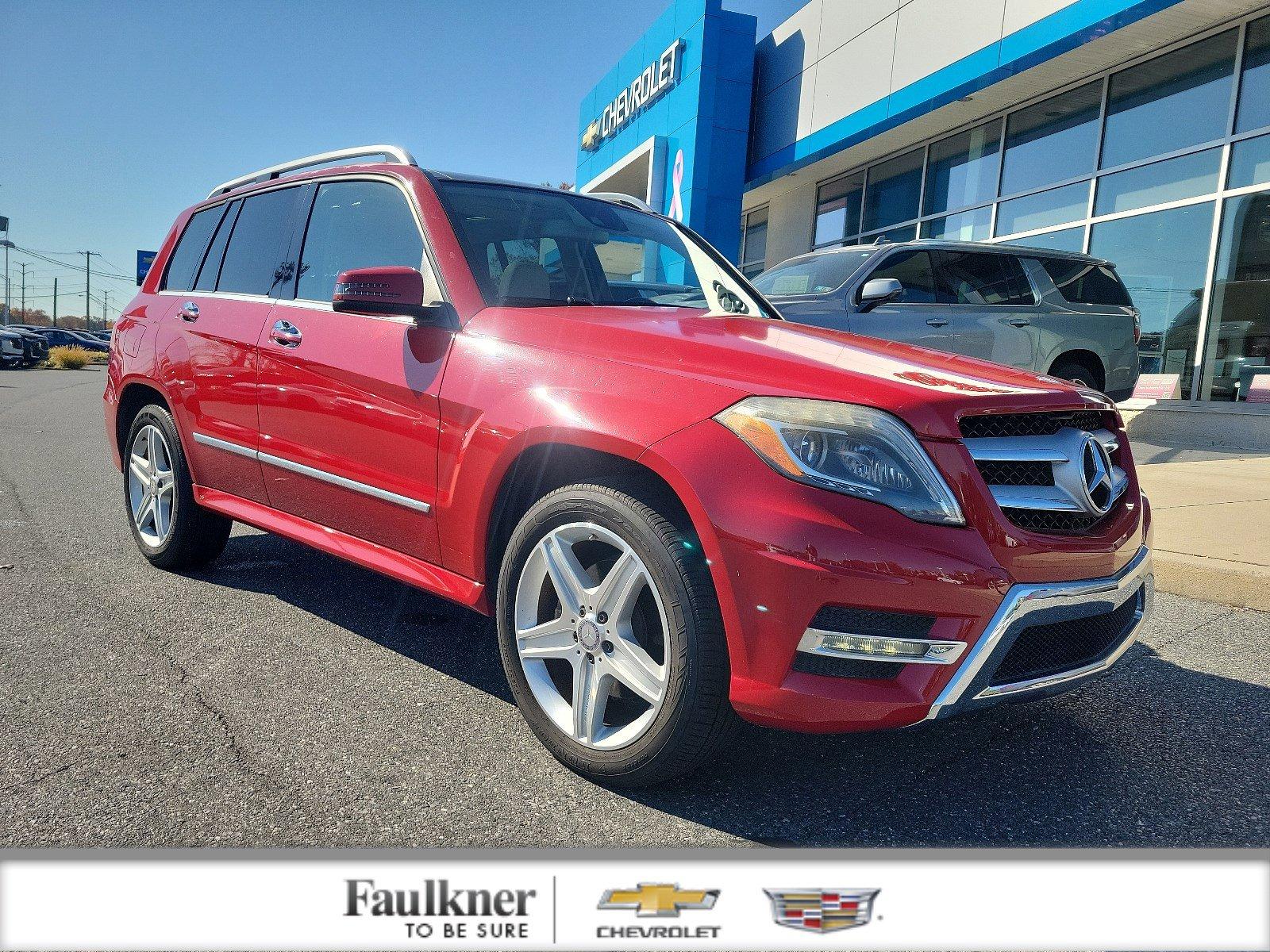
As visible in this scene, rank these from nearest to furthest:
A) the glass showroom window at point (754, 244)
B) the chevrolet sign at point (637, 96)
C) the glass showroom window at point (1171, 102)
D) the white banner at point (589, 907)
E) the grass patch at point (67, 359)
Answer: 1. the white banner at point (589, 907)
2. the glass showroom window at point (1171, 102)
3. the chevrolet sign at point (637, 96)
4. the glass showroom window at point (754, 244)
5. the grass patch at point (67, 359)

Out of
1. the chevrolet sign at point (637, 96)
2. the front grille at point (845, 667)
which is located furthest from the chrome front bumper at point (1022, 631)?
the chevrolet sign at point (637, 96)

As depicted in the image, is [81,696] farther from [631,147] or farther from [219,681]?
[631,147]

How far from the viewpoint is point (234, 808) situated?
2096 millimetres

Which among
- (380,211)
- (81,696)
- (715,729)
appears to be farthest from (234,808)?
(380,211)

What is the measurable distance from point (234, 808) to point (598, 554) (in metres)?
1.06

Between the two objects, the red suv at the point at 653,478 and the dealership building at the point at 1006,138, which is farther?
the dealership building at the point at 1006,138

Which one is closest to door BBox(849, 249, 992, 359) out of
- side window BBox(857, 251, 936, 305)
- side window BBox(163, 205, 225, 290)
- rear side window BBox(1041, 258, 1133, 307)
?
side window BBox(857, 251, 936, 305)

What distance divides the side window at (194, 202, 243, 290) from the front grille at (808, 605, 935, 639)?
3.29 metres

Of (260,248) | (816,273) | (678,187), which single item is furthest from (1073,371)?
(678,187)

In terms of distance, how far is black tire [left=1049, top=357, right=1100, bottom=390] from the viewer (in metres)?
7.86

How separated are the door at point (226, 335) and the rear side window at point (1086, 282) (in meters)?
6.68

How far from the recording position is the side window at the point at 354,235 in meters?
3.10

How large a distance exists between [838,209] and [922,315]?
11482mm

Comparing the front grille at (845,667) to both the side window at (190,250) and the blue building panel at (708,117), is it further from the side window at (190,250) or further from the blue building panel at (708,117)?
the blue building panel at (708,117)
